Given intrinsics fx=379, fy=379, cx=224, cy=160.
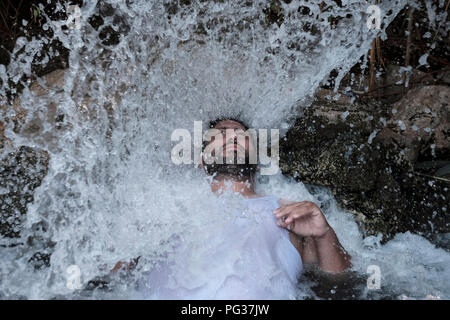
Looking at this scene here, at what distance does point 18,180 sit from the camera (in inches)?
113

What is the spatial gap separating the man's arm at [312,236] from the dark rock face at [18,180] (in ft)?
6.14

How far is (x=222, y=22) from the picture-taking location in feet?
10.5

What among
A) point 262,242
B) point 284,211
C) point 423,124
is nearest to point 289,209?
point 284,211

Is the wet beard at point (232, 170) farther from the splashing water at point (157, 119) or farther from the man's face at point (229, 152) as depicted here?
the splashing water at point (157, 119)

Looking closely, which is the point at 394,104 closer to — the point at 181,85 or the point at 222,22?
the point at 222,22

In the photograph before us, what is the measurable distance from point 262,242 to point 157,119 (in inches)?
54.6

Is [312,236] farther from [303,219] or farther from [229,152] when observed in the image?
[229,152]

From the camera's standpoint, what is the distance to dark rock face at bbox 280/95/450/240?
308 cm

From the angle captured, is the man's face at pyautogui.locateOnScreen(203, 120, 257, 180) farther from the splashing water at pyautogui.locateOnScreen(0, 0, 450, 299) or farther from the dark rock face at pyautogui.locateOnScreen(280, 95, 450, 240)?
the dark rock face at pyautogui.locateOnScreen(280, 95, 450, 240)

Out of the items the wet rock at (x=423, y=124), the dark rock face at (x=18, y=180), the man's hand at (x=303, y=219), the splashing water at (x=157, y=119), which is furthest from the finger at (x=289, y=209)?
the dark rock face at (x=18, y=180)

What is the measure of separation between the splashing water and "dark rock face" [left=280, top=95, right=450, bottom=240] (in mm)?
119

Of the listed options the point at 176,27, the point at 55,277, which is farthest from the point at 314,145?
the point at 55,277

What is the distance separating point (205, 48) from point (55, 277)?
209 centimetres

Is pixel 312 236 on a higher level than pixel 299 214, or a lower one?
lower
